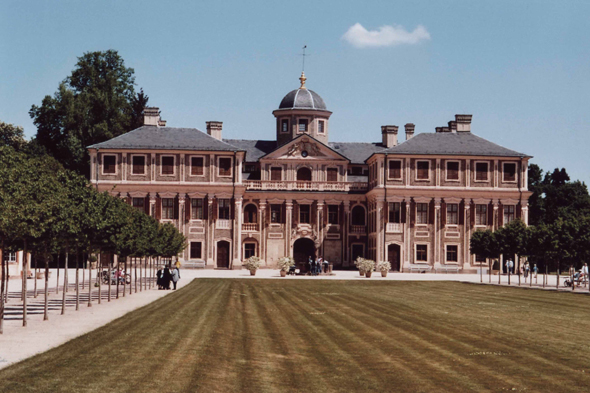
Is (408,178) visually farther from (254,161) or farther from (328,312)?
(328,312)

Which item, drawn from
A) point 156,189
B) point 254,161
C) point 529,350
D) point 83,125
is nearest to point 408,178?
point 254,161

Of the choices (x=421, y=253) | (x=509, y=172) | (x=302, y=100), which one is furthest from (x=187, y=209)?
(x=509, y=172)

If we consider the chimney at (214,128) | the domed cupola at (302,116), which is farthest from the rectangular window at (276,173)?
the chimney at (214,128)

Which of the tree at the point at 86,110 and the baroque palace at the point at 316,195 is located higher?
the tree at the point at 86,110

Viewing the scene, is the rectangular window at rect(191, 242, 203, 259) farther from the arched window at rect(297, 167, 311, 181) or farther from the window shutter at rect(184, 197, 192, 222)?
the arched window at rect(297, 167, 311, 181)

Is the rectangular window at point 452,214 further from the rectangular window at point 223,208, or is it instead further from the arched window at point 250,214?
the rectangular window at point 223,208

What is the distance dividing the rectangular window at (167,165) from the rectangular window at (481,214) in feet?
100

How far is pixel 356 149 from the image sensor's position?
95.0 metres

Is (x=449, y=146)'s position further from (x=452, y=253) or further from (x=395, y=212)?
(x=452, y=253)

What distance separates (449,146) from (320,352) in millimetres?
66952

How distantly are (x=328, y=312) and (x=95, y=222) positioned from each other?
9490mm

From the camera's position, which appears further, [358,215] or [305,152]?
[358,215]

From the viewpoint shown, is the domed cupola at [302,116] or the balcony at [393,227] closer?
the balcony at [393,227]

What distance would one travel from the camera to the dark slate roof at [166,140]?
8256 centimetres
